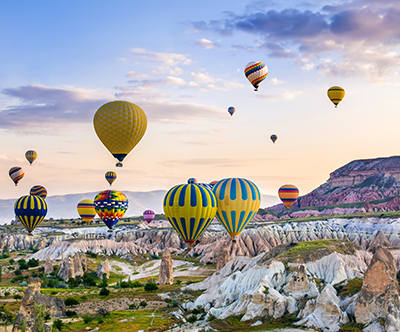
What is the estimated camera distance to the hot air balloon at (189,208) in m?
59.4

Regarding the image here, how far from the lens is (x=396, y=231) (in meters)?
121

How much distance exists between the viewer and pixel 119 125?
218ft

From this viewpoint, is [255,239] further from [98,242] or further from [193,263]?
[98,242]

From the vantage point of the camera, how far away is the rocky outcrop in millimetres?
44438

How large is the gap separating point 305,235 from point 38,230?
102618mm

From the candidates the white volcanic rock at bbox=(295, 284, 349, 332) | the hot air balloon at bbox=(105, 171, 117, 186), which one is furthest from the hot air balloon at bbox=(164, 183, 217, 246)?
the hot air balloon at bbox=(105, 171, 117, 186)

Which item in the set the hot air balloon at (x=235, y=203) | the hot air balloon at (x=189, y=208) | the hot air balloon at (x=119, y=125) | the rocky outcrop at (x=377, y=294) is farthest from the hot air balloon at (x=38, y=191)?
the rocky outcrop at (x=377, y=294)

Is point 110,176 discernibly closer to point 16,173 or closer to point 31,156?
point 31,156

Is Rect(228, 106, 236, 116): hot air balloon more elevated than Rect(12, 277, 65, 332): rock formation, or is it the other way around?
Rect(228, 106, 236, 116): hot air balloon

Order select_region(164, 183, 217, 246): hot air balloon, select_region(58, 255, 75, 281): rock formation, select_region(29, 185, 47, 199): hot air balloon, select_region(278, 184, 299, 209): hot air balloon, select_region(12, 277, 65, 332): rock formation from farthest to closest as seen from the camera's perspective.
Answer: select_region(29, 185, 47, 199): hot air balloon → select_region(278, 184, 299, 209): hot air balloon → select_region(58, 255, 75, 281): rock formation → select_region(164, 183, 217, 246): hot air balloon → select_region(12, 277, 65, 332): rock formation

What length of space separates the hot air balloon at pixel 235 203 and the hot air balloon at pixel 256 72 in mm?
27088

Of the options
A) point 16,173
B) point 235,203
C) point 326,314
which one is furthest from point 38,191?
point 326,314

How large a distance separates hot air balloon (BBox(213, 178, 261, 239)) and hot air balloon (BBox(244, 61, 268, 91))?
2709 centimetres

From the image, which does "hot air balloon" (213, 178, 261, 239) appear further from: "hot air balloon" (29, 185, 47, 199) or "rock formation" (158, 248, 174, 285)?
"hot air balloon" (29, 185, 47, 199)
